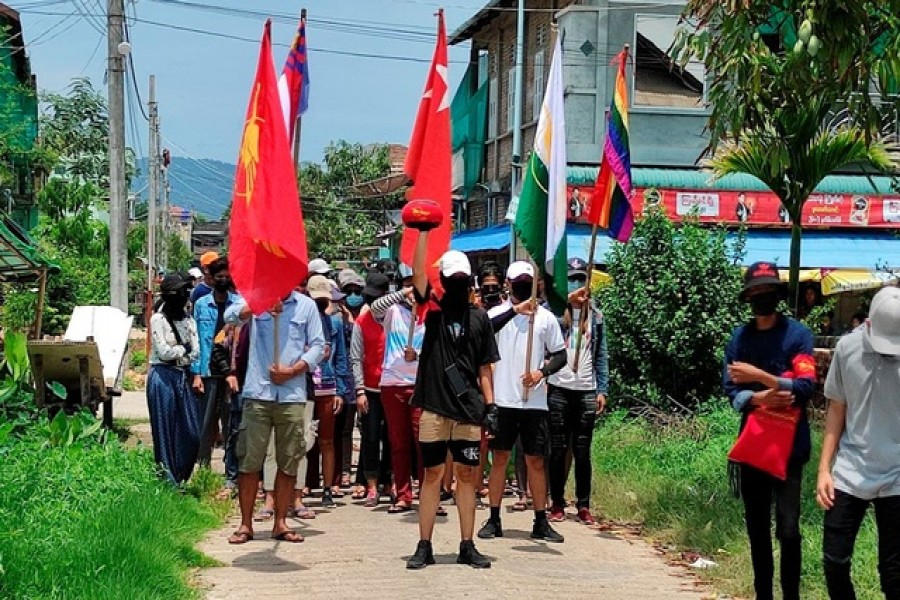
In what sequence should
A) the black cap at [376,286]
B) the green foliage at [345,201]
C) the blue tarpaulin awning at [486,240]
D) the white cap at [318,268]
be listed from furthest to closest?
the green foliage at [345,201], the blue tarpaulin awning at [486,240], the white cap at [318,268], the black cap at [376,286]

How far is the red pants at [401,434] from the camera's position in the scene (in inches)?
387

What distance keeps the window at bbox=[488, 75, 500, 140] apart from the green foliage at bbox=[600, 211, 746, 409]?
765 inches

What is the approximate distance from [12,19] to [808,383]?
29.2m

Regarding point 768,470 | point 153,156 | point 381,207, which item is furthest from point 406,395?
point 381,207

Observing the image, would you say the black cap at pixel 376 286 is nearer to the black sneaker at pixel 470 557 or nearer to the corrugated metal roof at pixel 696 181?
the black sneaker at pixel 470 557

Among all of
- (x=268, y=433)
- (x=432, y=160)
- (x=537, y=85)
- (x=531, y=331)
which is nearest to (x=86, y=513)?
(x=268, y=433)

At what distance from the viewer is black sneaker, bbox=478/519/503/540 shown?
878cm

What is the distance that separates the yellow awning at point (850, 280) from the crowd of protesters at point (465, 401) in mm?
9820

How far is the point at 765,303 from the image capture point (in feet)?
21.0

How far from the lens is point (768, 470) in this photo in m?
6.29

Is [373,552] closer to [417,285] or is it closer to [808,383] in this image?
[417,285]

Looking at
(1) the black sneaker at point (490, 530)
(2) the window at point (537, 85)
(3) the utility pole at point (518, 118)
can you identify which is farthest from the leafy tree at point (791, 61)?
(2) the window at point (537, 85)

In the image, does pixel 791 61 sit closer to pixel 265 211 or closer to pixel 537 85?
pixel 265 211

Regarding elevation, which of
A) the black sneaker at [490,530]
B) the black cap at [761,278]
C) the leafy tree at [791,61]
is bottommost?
the black sneaker at [490,530]
